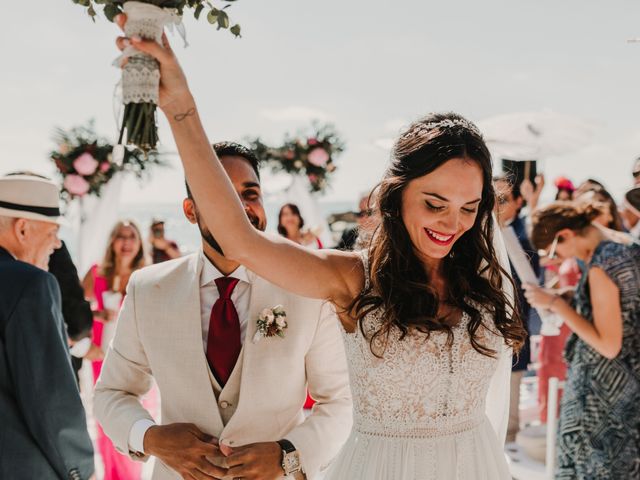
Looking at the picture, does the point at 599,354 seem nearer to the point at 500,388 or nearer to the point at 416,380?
the point at 500,388

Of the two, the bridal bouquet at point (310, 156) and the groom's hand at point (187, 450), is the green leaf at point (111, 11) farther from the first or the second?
the bridal bouquet at point (310, 156)

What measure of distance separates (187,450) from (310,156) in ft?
21.9

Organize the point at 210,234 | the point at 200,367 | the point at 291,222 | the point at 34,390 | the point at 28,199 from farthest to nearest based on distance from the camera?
the point at 291,222
the point at 28,199
the point at 34,390
the point at 210,234
the point at 200,367

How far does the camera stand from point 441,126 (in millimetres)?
1881

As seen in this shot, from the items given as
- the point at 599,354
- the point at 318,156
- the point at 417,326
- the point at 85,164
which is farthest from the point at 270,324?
the point at 318,156

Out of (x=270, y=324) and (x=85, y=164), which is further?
(x=85, y=164)

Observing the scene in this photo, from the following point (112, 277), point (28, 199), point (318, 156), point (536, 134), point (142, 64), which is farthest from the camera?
point (318, 156)

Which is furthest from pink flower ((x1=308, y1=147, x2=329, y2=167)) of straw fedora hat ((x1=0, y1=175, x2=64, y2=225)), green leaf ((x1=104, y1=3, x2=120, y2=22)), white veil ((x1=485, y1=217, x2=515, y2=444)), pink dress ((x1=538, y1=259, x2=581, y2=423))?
green leaf ((x1=104, y1=3, x2=120, y2=22))

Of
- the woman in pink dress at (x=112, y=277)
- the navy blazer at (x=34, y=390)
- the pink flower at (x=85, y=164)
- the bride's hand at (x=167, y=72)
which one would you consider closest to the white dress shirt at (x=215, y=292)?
the navy blazer at (x=34, y=390)

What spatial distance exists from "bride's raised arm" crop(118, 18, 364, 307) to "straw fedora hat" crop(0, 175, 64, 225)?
1399 mm

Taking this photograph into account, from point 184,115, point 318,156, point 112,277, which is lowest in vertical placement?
point 112,277

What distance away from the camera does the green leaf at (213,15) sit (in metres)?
1.42

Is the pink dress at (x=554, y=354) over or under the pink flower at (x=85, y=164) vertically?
under

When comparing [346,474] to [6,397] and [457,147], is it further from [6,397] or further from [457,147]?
[6,397]
